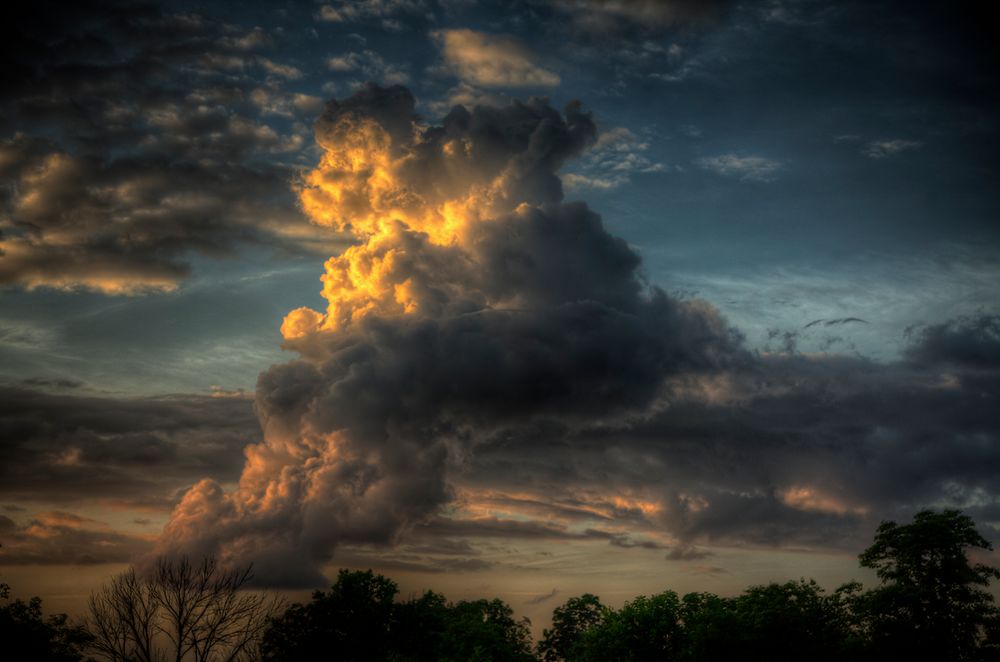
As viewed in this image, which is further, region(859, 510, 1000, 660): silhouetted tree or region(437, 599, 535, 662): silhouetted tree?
region(437, 599, 535, 662): silhouetted tree

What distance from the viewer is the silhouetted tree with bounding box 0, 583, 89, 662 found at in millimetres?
58188

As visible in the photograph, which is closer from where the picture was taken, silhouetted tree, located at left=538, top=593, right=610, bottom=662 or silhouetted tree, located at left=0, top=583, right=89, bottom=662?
silhouetted tree, located at left=0, top=583, right=89, bottom=662

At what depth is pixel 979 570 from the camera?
62.0m

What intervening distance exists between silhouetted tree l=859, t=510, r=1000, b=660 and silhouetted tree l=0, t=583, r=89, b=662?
5989 cm

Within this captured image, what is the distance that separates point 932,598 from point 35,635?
2619 inches

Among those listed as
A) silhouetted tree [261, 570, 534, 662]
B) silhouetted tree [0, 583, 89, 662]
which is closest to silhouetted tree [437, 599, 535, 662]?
silhouetted tree [261, 570, 534, 662]

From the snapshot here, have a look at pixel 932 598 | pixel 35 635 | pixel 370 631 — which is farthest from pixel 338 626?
pixel 932 598

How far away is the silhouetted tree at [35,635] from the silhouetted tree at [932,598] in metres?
59.9

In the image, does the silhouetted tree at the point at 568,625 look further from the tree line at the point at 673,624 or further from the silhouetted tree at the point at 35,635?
the silhouetted tree at the point at 35,635

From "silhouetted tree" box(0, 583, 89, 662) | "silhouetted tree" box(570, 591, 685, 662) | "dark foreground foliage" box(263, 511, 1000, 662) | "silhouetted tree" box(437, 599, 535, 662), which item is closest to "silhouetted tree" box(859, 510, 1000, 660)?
"dark foreground foliage" box(263, 511, 1000, 662)

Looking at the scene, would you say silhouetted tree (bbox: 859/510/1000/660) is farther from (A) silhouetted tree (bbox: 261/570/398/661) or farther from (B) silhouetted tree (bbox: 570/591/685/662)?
(A) silhouetted tree (bbox: 261/570/398/661)

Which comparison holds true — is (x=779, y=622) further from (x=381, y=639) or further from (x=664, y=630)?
(x=381, y=639)

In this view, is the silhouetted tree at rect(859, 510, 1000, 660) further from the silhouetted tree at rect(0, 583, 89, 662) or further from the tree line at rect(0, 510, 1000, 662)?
the silhouetted tree at rect(0, 583, 89, 662)

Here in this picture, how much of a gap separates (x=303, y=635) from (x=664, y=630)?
31.8 meters
